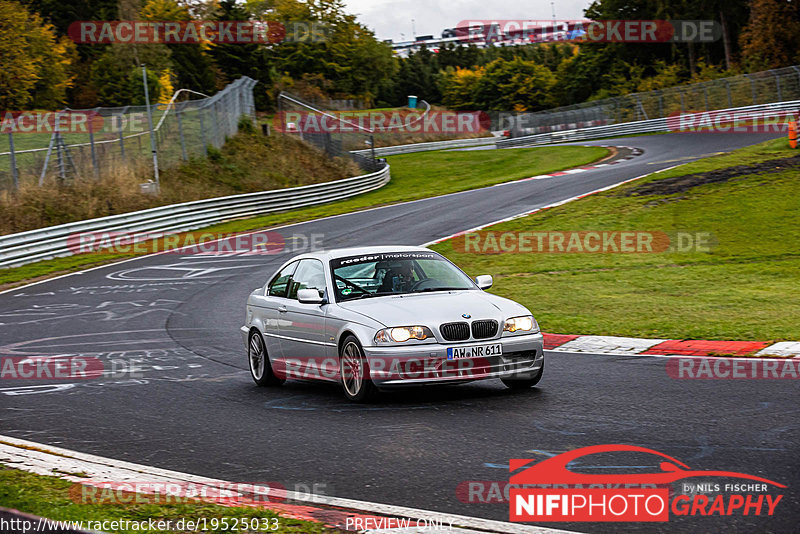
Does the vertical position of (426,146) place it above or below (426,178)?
above

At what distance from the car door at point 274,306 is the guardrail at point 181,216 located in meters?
15.9

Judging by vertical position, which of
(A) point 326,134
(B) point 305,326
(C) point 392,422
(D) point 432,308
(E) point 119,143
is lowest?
(C) point 392,422

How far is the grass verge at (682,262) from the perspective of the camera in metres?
12.5

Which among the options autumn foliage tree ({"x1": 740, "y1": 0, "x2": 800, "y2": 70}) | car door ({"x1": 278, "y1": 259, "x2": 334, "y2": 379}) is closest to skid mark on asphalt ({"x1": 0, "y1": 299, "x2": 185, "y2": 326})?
car door ({"x1": 278, "y1": 259, "x2": 334, "y2": 379})

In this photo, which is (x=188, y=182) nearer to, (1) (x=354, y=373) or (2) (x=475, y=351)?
(1) (x=354, y=373)

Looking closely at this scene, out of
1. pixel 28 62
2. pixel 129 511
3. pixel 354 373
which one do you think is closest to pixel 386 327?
pixel 354 373

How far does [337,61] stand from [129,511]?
106 meters

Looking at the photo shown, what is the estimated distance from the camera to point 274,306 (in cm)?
1026

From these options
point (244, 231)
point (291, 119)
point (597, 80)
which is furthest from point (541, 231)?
point (597, 80)

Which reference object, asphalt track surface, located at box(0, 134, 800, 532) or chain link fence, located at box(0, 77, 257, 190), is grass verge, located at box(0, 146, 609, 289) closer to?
chain link fence, located at box(0, 77, 257, 190)

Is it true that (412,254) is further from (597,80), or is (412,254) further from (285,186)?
(597,80)

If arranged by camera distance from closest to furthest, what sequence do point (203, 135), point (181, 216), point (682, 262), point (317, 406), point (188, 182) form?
point (317, 406) → point (682, 262) → point (181, 216) → point (188, 182) → point (203, 135)

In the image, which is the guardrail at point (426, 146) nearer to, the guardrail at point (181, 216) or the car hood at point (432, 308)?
the guardrail at point (181, 216)

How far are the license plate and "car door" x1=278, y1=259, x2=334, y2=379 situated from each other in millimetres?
1398
